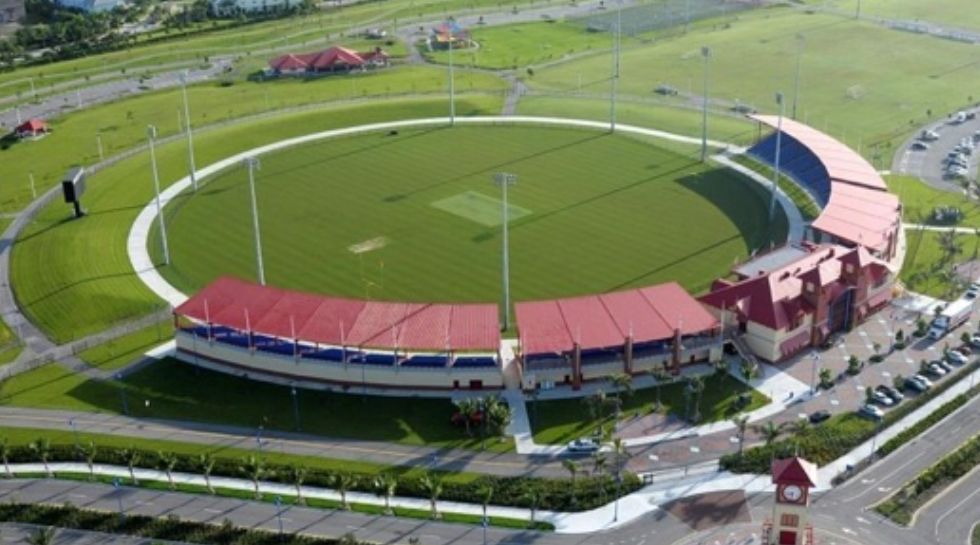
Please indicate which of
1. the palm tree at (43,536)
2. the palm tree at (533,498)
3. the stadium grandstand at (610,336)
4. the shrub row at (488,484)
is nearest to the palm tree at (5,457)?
the shrub row at (488,484)

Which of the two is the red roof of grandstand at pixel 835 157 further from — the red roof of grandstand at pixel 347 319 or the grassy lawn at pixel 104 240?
the red roof of grandstand at pixel 347 319

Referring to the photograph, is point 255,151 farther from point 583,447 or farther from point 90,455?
point 583,447

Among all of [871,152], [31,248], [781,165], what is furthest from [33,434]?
[871,152]

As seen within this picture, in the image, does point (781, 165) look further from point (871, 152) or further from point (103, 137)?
point (103, 137)

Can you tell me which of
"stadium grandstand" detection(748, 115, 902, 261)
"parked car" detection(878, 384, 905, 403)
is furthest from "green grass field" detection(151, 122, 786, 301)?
"parked car" detection(878, 384, 905, 403)

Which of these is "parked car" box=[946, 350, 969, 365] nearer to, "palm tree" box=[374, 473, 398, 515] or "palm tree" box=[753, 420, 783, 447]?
"palm tree" box=[753, 420, 783, 447]
